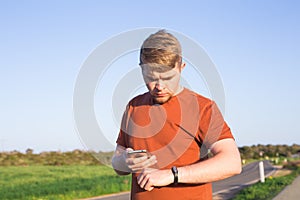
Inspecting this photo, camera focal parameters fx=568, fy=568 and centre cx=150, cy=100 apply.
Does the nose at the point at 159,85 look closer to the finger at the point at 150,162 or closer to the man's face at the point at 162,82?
the man's face at the point at 162,82

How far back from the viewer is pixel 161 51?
224cm

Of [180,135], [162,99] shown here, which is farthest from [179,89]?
[180,135]

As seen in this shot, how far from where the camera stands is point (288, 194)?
54.3ft

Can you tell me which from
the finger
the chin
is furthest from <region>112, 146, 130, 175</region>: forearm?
the chin

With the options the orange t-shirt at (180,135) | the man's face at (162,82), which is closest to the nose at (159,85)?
the man's face at (162,82)

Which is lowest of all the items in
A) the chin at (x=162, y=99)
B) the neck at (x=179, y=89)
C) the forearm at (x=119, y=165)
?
the forearm at (x=119, y=165)

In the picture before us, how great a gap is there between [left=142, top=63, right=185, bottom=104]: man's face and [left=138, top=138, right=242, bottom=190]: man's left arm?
30 cm

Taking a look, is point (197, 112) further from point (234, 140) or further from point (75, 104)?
point (75, 104)

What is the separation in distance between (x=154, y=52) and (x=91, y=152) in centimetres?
54

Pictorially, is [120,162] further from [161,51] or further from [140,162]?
[161,51]

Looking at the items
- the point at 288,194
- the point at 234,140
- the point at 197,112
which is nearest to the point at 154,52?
the point at 197,112

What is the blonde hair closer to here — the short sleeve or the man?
the man

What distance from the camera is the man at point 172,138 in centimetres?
220

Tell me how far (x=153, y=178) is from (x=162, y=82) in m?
0.38
